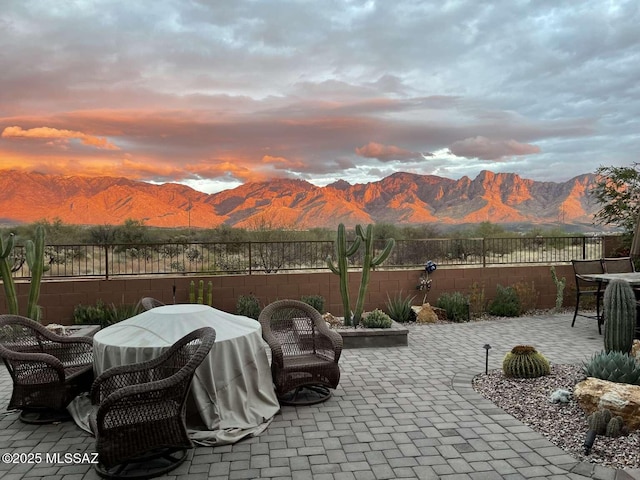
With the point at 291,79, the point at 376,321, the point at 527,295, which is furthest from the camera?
the point at 291,79

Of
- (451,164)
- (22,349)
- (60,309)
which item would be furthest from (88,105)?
(451,164)

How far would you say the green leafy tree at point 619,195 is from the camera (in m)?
11.1

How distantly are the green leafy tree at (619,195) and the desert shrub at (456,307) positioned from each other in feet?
15.7

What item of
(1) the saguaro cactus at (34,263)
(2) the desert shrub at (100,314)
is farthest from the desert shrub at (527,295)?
(1) the saguaro cactus at (34,263)

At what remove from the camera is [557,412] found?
4.35m

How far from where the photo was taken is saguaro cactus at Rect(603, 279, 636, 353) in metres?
5.37

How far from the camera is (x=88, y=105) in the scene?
51.3 ft

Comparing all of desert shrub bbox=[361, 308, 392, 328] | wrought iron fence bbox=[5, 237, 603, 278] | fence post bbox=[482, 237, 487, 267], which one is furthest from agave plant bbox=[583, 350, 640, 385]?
fence post bbox=[482, 237, 487, 267]

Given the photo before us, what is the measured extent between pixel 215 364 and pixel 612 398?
10.9ft

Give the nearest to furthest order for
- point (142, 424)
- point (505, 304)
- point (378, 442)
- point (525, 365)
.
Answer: point (142, 424)
point (378, 442)
point (525, 365)
point (505, 304)

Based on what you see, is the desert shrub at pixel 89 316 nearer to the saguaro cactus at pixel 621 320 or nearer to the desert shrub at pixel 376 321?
the desert shrub at pixel 376 321

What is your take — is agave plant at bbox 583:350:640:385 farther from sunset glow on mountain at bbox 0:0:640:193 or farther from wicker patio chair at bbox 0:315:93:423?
sunset glow on mountain at bbox 0:0:640:193

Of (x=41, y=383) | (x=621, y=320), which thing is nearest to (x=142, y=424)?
(x=41, y=383)

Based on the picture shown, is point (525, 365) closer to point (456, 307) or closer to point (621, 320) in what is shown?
point (621, 320)
